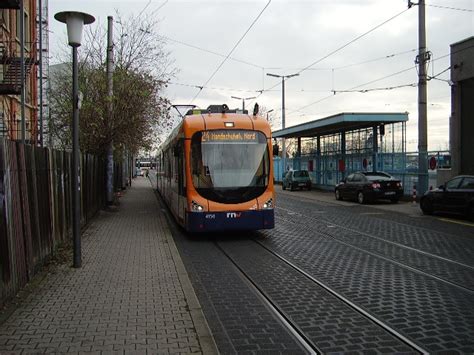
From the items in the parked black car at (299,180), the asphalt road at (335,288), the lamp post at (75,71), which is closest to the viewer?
the asphalt road at (335,288)

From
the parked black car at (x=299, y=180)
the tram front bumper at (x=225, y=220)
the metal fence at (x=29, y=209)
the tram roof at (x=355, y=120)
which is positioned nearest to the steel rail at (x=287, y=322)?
the metal fence at (x=29, y=209)

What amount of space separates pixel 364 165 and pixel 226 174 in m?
19.3

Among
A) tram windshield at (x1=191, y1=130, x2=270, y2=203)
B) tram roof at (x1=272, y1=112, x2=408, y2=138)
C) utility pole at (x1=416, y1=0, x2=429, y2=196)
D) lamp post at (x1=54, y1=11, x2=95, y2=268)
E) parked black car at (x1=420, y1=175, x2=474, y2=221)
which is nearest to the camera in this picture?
lamp post at (x1=54, y1=11, x2=95, y2=268)

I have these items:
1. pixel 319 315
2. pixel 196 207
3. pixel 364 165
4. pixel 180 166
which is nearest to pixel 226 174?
pixel 196 207

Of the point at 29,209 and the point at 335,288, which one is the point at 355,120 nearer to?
the point at 335,288

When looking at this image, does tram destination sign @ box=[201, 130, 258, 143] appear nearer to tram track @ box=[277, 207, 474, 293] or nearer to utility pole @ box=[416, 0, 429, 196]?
tram track @ box=[277, 207, 474, 293]

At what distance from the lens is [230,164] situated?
1283 cm

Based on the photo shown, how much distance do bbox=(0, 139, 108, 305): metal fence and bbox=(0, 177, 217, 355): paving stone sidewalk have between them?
0.43 metres

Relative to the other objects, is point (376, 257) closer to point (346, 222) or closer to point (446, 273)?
Result: point (446, 273)

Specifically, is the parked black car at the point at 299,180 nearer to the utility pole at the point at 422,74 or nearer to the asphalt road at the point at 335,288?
the utility pole at the point at 422,74

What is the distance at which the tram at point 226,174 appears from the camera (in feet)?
40.9

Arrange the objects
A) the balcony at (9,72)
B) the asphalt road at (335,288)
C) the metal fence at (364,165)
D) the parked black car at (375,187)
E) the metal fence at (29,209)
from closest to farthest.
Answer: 1. the asphalt road at (335,288)
2. the metal fence at (29,209)
3. the balcony at (9,72)
4. the parked black car at (375,187)
5. the metal fence at (364,165)

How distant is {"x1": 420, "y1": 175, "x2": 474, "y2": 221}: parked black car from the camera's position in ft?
55.1

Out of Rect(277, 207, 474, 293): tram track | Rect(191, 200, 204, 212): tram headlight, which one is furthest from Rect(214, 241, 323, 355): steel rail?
Rect(191, 200, 204, 212): tram headlight
